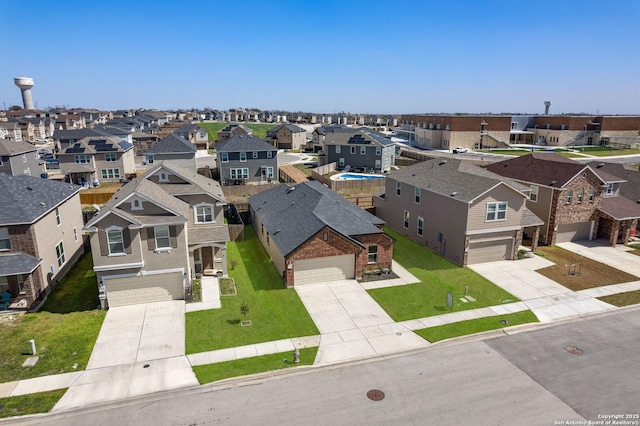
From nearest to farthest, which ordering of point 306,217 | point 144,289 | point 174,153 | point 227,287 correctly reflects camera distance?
point 144,289 < point 227,287 < point 306,217 < point 174,153

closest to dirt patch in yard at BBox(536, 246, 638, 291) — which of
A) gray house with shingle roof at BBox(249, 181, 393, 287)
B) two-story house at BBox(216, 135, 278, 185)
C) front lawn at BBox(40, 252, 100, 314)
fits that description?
gray house with shingle roof at BBox(249, 181, 393, 287)

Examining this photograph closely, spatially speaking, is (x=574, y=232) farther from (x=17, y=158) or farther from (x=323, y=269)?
(x=17, y=158)

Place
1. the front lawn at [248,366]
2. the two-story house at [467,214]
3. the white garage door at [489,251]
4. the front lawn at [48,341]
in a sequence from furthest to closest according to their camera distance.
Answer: the white garage door at [489,251], the two-story house at [467,214], the front lawn at [48,341], the front lawn at [248,366]

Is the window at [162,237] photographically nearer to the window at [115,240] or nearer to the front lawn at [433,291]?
the window at [115,240]

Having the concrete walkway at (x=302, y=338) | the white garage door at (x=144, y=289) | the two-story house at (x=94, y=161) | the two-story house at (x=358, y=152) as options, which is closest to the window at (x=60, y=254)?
the white garage door at (x=144, y=289)

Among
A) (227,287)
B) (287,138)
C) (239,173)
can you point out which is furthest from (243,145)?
(287,138)

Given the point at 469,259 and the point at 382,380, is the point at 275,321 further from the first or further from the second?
the point at 469,259
